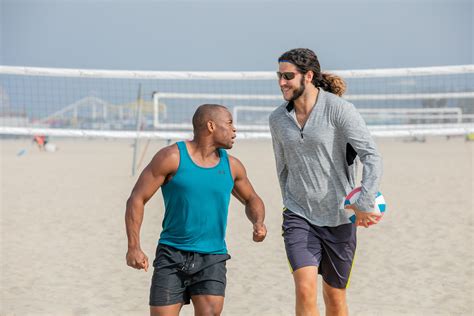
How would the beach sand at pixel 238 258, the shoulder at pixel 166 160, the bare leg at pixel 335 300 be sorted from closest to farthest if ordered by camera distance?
the shoulder at pixel 166 160 < the bare leg at pixel 335 300 < the beach sand at pixel 238 258

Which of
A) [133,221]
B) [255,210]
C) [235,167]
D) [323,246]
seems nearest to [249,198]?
[255,210]

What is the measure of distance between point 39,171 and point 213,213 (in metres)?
15.0

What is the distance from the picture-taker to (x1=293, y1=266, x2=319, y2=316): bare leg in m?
3.58

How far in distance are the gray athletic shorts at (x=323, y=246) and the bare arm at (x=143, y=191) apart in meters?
0.79

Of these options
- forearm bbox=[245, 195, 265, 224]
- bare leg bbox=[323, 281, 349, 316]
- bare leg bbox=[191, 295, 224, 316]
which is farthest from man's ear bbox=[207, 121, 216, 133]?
bare leg bbox=[323, 281, 349, 316]

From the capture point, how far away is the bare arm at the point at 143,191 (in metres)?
3.25

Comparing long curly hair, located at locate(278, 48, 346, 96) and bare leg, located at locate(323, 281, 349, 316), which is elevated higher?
long curly hair, located at locate(278, 48, 346, 96)

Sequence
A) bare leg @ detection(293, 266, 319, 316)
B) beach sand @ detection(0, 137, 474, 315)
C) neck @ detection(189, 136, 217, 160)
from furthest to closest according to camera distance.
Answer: beach sand @ detection(0, 137, 474, 315), bare leg @ detection(293, 266, 319, 316), neck @ detection(189, 136, 217, 160)

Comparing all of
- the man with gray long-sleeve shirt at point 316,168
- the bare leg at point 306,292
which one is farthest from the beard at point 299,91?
the bare leg at point 306,292

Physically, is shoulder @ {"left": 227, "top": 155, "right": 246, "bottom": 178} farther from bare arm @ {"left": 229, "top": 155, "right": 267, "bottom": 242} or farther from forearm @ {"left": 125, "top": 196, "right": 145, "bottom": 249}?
forearm @ {"left": 125, "top": 196, "right": 145, "bottom": 249}

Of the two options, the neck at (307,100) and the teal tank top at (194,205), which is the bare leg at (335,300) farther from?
the neck at (307,100)

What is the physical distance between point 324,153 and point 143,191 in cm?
94

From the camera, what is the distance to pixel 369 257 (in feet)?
22.4

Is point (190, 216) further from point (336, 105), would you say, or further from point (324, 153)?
point (336, 105)
